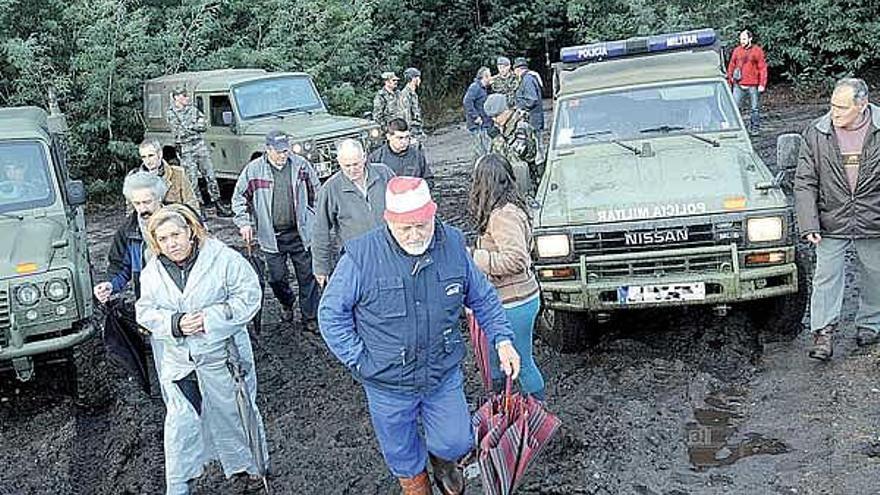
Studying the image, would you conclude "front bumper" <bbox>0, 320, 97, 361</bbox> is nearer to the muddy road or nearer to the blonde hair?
the muddy road

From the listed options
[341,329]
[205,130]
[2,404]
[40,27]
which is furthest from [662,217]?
[40,27]

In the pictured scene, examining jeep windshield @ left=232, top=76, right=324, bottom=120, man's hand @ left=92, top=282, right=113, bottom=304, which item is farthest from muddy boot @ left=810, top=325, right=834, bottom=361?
jeep windshield @ left=232, top=76, right=324, bottom=120

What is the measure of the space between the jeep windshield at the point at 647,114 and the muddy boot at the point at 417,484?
Answer: 4126 millimetres

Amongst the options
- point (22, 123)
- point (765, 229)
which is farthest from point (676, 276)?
point (22, 123)

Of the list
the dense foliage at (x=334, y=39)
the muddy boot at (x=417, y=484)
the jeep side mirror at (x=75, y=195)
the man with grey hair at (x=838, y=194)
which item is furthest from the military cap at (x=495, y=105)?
the dense foliage at (x=334, y=39)

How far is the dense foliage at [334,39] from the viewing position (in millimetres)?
18172

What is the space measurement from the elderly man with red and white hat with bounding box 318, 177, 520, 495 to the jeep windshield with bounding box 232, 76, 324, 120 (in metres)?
11.1

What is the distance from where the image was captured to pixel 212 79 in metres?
15.8

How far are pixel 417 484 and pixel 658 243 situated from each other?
113 inches

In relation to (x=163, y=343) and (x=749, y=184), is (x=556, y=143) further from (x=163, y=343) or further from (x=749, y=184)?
(x=163, y=343)

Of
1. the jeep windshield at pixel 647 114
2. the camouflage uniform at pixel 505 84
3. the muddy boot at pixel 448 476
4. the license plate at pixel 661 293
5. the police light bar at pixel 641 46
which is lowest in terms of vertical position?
the muddy boot at pixel 448 476

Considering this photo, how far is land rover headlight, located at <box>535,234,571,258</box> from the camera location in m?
6.76

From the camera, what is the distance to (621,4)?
2623cm

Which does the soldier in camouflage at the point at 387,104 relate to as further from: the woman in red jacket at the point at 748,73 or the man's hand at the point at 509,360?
the man's hand at the point at 509,360
